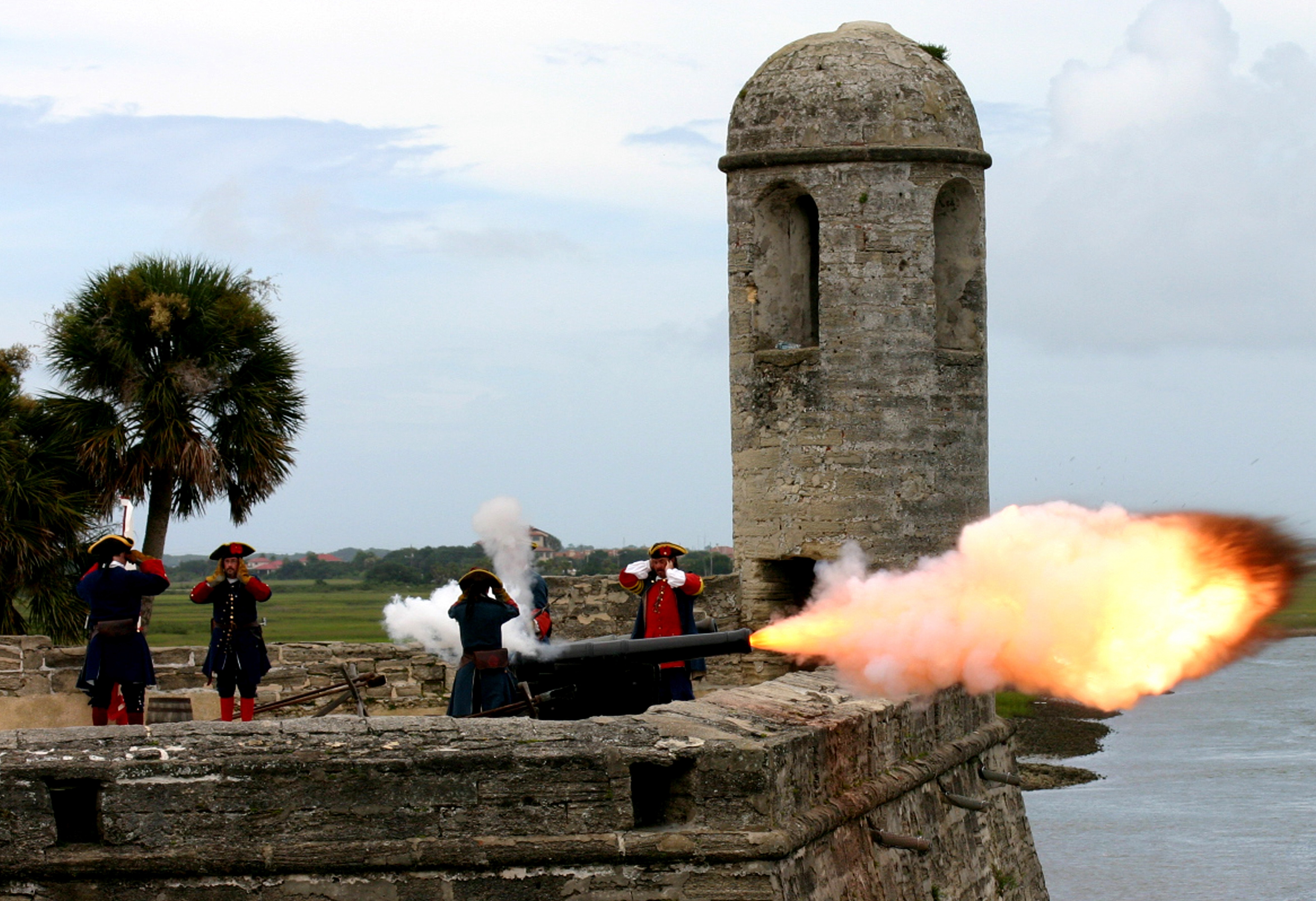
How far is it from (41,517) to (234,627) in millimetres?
6297

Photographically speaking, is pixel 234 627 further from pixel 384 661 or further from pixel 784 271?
pixel 784 271

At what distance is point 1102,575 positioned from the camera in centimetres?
1048

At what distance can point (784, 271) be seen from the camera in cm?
1556

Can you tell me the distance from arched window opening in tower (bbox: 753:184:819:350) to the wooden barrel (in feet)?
17.6

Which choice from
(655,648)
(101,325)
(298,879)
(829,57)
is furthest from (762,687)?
(101,325)

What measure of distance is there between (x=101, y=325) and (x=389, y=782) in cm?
1075

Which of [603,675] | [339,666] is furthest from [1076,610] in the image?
[339,666]

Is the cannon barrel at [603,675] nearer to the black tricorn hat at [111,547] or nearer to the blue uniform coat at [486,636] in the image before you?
the blue uniform coat at [486,636]

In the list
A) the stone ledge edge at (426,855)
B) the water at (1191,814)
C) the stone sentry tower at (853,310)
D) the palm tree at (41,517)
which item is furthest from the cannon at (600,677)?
the water at (1191,814)

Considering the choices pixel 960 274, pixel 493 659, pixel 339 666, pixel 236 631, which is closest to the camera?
pixel 493 659

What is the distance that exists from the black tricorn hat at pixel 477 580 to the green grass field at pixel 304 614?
59.7ft

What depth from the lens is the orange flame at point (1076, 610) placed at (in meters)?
10.3

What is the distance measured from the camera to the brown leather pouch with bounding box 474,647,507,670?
1144 cm

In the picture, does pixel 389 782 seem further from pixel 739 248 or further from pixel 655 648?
pixel 739 248
